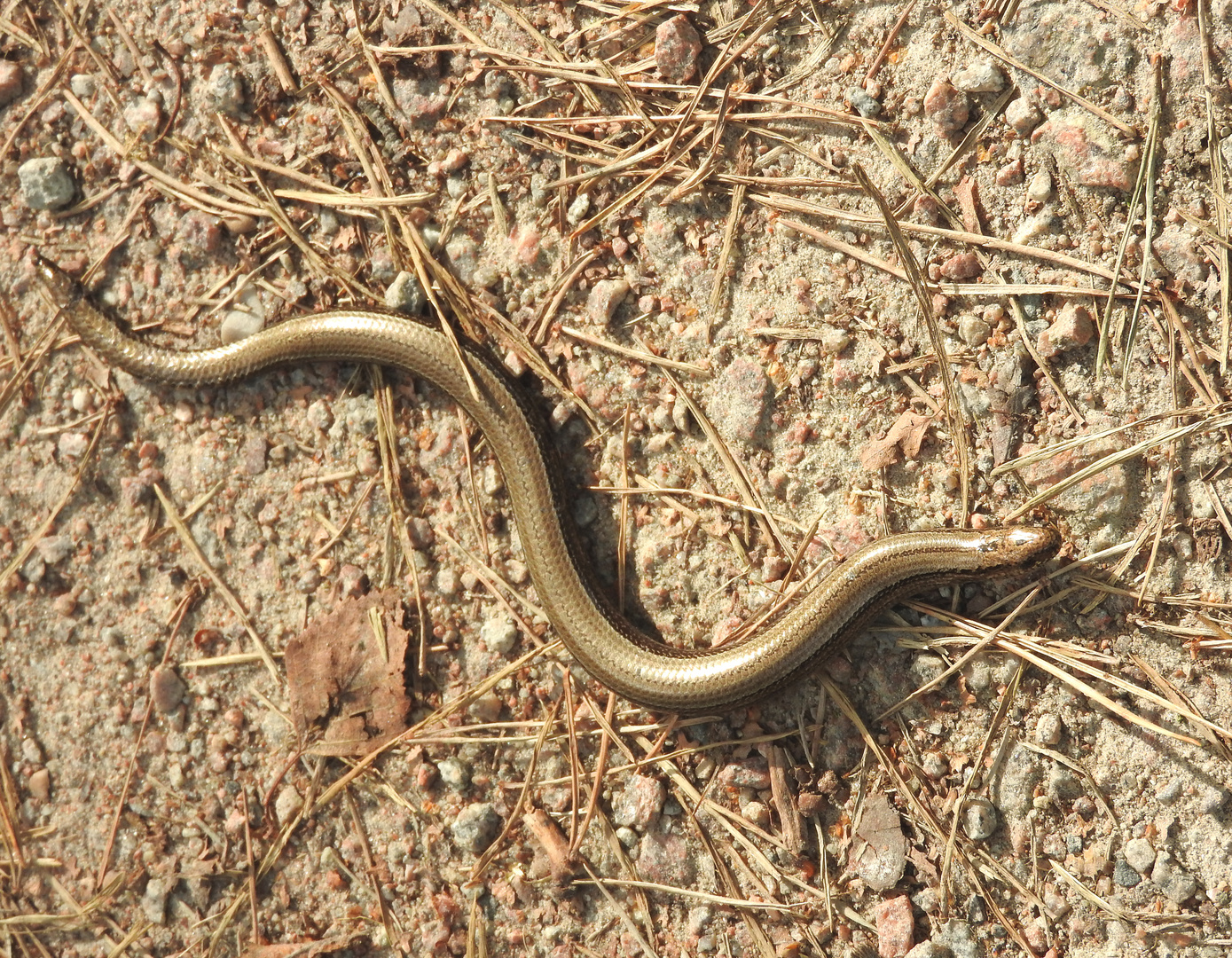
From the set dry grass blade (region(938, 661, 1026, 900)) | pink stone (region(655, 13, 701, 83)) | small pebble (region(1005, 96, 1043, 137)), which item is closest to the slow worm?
dry grass blade (region(938, 661, 1026, 900))

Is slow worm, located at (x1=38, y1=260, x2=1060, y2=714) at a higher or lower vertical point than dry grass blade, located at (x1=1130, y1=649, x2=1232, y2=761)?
higher

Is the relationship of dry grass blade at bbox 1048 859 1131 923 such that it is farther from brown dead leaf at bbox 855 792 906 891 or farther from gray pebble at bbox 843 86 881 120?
gray pebble at bbox 843 86 881 120

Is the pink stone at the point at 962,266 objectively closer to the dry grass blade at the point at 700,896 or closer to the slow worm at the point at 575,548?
the slow worm at the point at 575,548

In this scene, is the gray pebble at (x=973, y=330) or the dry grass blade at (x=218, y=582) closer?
the gray pebble at (x=973, y=330)

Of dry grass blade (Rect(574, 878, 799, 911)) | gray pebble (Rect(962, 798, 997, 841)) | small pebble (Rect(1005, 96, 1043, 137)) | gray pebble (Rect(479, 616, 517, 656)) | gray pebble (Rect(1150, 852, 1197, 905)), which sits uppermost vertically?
small pebble (Rect(1005, 96, 1043, 137))

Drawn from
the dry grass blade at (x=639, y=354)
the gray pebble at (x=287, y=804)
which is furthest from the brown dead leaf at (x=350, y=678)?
the dry grass blade at (x=639, y=354)
